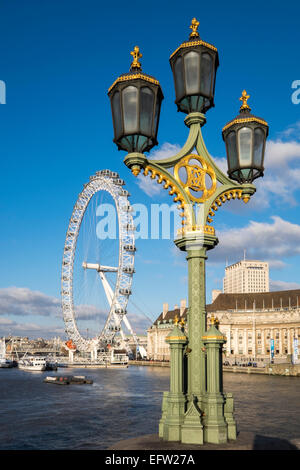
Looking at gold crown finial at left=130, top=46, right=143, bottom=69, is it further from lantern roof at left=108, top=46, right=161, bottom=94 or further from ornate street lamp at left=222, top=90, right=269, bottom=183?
ornate street lamp at left=222, top=90, right=269, bottom=183

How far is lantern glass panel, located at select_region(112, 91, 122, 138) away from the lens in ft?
30.4

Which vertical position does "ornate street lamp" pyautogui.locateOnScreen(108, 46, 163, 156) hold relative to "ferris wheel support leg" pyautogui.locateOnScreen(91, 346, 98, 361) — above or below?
above

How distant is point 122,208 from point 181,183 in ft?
253

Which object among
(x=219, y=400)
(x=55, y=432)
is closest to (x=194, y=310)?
(x=219, y=400)

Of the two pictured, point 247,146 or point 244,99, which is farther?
point 244,99

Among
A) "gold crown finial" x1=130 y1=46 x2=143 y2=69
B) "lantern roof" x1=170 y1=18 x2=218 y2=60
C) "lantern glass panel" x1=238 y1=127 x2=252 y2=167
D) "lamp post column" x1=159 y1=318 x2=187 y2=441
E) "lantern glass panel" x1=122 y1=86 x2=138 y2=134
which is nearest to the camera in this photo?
"lantern glass panel" x1=122 y1=86 x2=138 y2=134

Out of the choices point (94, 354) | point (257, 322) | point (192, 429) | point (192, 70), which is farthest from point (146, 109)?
point (257, 322)

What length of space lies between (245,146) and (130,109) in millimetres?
2956

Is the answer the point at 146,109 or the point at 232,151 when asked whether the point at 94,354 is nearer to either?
the point at 232,151

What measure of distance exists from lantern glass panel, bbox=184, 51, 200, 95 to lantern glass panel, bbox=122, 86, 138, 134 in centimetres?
163

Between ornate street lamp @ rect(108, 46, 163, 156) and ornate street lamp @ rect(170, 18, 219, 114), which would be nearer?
ornate street lamp @ rect(108, 46, 163, 156)

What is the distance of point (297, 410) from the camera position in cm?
3584

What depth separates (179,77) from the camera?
1056 cm

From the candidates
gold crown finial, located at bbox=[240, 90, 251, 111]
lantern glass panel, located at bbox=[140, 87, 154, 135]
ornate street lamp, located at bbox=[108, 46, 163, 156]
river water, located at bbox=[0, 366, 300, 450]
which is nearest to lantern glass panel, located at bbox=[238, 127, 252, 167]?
gold crown finial, located at bbox=[240, 90, 251, 111]
